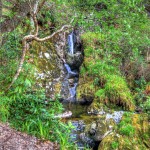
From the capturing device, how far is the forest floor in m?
4.48

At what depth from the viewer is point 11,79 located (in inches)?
255

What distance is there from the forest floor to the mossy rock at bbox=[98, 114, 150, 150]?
1895mm

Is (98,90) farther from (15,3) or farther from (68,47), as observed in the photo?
(15,3)

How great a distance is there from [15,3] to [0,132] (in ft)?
9.84

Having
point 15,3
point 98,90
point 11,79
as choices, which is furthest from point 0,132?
point 98,90

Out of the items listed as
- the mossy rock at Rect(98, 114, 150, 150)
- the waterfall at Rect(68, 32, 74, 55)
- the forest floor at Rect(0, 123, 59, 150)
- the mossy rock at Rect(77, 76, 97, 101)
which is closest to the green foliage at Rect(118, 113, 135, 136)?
the mossy rock at Rect(98, 114, 150, 150)

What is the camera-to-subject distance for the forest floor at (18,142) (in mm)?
4477

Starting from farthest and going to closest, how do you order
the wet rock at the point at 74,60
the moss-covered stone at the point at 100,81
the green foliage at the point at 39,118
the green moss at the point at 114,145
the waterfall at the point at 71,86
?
the wet rock at the point at 74,60 < the waterfall at the point at 71,86 < the moss-covered stone at the point at 100,81 < the green moss at the point at 114,145 < the green foliage at the point at 39,118

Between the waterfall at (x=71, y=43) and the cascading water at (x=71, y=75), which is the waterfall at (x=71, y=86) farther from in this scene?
the waterfall at (x=71, y=43)

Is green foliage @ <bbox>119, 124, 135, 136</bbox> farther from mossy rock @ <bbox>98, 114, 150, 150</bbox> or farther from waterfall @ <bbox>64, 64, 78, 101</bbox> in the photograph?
waterfall @ <bbox>64, 64, 78, 101</bbox>

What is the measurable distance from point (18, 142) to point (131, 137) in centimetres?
336

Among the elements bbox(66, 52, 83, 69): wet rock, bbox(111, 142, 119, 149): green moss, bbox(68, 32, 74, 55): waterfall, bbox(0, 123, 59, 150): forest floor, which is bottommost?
bbox(111, 142, 119, 149): green moss

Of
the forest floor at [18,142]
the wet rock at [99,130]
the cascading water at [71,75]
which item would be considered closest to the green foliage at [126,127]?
the wet rock at [99,130]

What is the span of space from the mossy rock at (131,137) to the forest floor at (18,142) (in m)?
1.89
